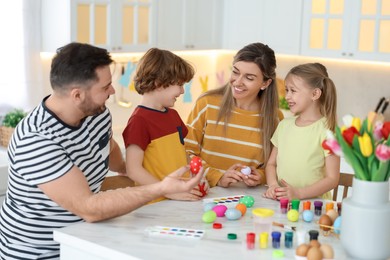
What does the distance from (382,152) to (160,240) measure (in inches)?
27.1

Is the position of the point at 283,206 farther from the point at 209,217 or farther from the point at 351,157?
the point at 351,157

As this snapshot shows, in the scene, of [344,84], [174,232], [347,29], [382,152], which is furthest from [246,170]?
[344,84]

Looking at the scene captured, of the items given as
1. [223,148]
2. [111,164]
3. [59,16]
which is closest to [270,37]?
[59,16]

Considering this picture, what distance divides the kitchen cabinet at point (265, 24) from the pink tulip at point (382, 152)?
3.22 meters

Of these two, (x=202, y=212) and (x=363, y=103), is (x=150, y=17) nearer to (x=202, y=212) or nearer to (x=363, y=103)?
(x=363, y=103)

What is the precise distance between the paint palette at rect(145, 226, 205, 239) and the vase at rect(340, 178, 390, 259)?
45 centimetres

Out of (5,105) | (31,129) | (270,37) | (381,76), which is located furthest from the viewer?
(270,37)

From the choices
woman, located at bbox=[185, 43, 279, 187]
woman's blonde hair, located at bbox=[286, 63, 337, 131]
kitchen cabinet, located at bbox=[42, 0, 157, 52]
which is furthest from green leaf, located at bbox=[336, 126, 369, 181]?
kitchen cabinet, located at bbox=[42, 0, 157, 52]

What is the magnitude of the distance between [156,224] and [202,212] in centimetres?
22

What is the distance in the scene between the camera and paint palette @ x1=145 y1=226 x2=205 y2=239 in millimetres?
2018

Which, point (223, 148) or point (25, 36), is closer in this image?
point (223, 148)

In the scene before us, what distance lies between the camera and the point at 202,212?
7.55ft

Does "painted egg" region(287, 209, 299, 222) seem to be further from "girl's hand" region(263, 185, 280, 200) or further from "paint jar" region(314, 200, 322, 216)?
"girl's hand" region(263, 185, 280, 200)

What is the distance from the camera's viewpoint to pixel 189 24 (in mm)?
5238
